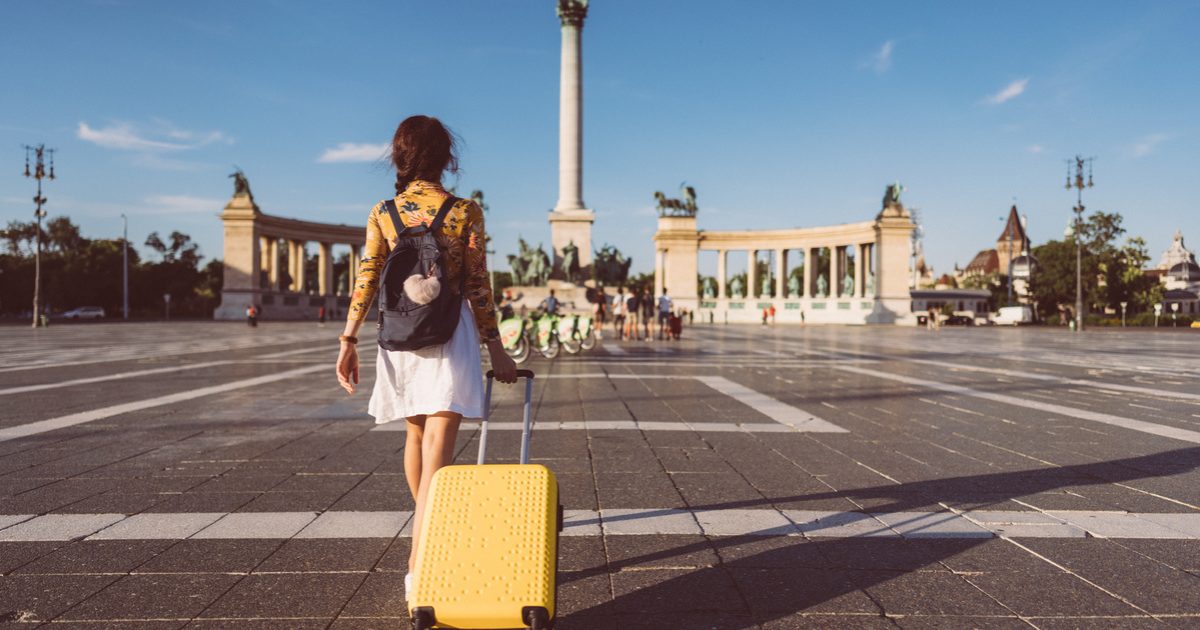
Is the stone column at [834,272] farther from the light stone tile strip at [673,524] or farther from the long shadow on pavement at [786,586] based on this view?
the long shadow on pavement at [786,586]

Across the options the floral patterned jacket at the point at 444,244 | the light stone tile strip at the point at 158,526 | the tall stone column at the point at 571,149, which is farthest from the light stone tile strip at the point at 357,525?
the tall stone column at the point at 571,149

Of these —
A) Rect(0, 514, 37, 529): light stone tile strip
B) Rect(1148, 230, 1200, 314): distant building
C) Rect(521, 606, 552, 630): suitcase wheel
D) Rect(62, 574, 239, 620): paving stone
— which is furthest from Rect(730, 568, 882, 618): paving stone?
Rect(1148, 230, 1200, 314): distant building

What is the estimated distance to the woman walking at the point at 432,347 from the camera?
2803 millimetres

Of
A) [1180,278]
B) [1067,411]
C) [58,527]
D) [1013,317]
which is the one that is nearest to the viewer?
[58,527]

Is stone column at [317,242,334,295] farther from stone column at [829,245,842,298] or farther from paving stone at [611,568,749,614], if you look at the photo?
paving stone at [611,568,749,614]

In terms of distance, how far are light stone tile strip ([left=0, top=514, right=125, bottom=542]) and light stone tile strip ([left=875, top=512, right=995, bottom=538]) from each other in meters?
3.94

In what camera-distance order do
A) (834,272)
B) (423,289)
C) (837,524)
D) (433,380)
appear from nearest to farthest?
(423,289)
(433,380)
(837,524)
(834,272)

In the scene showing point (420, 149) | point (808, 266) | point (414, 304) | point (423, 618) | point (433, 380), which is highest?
point (808, 266)

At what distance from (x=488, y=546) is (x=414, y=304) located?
2.84 feet

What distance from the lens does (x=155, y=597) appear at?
9.68ft

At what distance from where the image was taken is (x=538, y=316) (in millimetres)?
18156

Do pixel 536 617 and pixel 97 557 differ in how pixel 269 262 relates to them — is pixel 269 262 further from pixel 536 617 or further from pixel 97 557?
pixel 536 617

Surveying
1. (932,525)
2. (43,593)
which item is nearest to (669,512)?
(932,525)

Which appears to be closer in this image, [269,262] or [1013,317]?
[1013,317]
